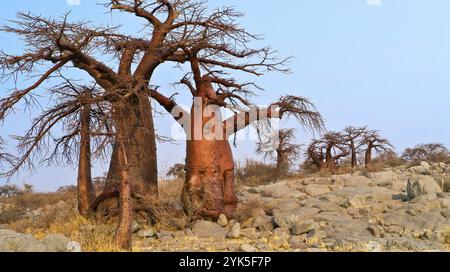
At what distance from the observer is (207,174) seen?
31.2ft

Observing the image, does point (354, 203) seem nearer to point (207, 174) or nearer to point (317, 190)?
point (317, 190)

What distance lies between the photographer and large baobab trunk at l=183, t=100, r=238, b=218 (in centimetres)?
944

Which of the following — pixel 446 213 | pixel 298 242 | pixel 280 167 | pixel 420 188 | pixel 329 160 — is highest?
pixel 329 160

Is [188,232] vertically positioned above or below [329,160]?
below

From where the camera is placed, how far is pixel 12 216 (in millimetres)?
15242

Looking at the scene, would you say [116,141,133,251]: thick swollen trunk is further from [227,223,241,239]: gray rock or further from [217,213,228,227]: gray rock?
[217,213,228,227]: gray rock

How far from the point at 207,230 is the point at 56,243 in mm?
3435

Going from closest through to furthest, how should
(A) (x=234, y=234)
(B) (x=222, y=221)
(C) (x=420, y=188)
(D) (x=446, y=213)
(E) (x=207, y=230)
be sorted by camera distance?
1. (A) (x=234, y=234)
2. (D) (x=446, y=213)
3. (E) (x=207, y=230)
4. (B) (x=222, y=221)
5. (C) (x=420, y=188)

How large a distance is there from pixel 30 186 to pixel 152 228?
20.1m

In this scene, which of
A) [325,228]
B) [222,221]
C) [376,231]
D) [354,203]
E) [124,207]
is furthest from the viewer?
[354,203]

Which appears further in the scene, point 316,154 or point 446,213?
point 316,154

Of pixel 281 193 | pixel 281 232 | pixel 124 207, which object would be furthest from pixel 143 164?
pixel 281 193
